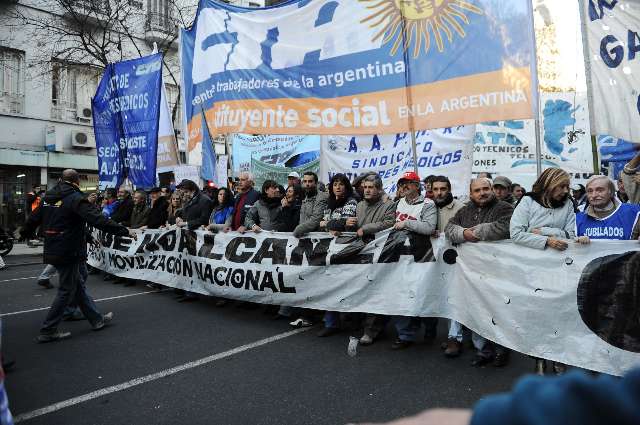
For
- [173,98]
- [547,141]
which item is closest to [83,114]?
[173,98]

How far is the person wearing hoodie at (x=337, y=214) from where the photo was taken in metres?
5.46

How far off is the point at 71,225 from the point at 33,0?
18085 mm

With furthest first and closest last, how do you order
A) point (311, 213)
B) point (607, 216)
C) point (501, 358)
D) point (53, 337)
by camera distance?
1. point (311, 213)
2. point (53, 337)
3. point (501, 358)
4. point (607, 216)

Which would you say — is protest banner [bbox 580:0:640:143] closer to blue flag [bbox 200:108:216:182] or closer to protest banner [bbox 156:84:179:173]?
blue flag [bbox 200:108:216:182]

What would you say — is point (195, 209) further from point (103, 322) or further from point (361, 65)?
point (361, 65)

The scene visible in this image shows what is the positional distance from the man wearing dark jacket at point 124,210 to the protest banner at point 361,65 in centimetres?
388

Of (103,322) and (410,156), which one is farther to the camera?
(410,156)

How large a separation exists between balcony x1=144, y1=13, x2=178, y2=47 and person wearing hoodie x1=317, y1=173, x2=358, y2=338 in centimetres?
1915

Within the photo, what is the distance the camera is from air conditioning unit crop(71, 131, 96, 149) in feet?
65.1

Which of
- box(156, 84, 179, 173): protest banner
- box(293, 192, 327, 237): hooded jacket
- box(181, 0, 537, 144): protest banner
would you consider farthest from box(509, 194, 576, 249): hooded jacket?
box(156, 84, 179, 173): protest banner

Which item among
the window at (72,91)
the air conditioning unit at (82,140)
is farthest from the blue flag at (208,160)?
Result: the window at (72,91)

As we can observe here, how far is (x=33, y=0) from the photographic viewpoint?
18.7 metres

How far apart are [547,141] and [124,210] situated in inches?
356

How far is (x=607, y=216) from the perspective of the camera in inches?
152
